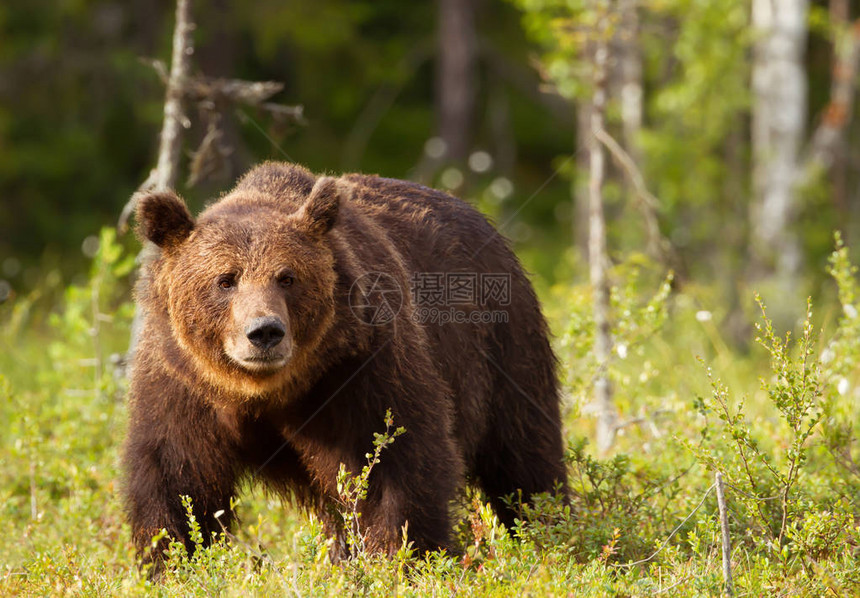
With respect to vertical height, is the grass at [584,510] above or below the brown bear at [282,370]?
below

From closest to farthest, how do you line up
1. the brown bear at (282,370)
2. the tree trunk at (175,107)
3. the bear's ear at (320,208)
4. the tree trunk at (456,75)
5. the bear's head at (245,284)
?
the bear's head at (245,284)
the brown bear at (282,370)
the bear's ear at (320,208)
the tree trunk at (175,107)
the tree trunk at (456,75)

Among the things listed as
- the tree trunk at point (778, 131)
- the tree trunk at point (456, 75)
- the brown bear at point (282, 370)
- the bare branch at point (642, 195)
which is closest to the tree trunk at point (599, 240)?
the bare branch at point (642, 195)

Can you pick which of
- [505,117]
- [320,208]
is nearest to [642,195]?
[320,208]

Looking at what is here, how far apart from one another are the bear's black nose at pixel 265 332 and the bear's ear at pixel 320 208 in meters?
0.57

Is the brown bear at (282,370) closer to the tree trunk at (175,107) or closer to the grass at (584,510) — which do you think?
the grass at (584,510)

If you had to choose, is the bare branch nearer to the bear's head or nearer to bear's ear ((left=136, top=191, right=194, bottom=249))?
the bear's head

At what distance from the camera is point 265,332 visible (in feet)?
13.8

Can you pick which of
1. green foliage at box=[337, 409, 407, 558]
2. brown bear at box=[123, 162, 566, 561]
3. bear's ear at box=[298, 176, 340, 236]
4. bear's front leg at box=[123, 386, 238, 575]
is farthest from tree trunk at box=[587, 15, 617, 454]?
bear's front leg at box=[123, 386, 238, 575]

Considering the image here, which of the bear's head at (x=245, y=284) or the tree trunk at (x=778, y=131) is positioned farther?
the tree trunk at (x=778, y=131)

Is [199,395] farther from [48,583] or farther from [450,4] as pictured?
[450,4]

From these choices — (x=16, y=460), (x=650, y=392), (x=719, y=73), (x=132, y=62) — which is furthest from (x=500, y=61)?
(x=16, y=460)

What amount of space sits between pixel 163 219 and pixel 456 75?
639 inches

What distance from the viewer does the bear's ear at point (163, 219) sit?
4.47m

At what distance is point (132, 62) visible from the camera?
1791 cm
